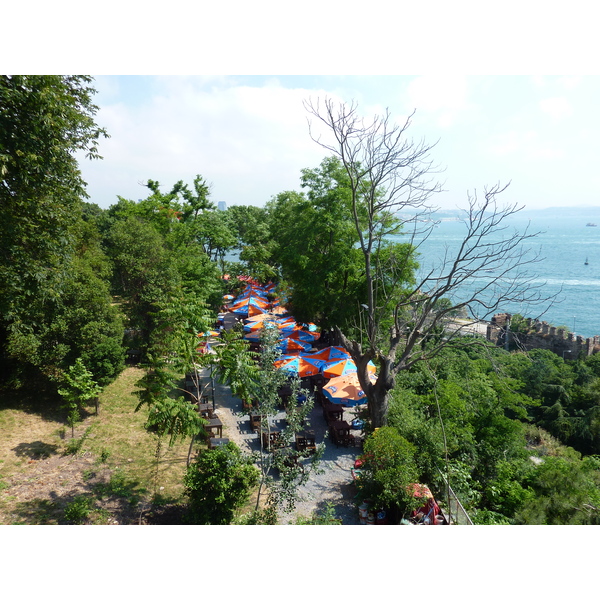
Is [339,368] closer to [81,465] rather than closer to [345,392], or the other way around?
[345,392]

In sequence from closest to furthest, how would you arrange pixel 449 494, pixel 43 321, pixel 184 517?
pixel 184 517 → pixel 449 494 → pixel 43 321

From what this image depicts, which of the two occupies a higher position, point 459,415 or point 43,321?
point 43,321

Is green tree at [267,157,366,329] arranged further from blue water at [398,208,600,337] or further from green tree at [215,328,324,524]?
blue water at [398,208,600,337]

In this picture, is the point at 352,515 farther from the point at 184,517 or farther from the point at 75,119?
the point at 75,119

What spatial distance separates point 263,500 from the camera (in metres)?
8.02

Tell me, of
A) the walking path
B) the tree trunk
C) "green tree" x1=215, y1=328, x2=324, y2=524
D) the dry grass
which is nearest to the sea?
the walking path

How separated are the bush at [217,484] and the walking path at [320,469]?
916 millimetres

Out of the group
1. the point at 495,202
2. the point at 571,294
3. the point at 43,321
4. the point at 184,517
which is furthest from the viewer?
the point at 571,294

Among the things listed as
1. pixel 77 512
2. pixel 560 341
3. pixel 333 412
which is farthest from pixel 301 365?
pixel 560 341

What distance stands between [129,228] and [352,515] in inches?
526

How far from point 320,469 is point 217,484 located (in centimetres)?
251

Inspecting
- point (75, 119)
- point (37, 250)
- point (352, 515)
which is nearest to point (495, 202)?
point (352, 515)

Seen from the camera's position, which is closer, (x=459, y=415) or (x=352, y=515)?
(x=352, y=515)

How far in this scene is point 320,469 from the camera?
8.03 m
